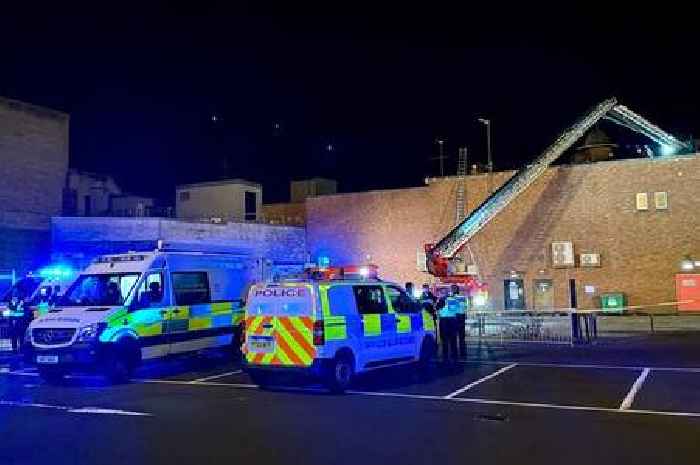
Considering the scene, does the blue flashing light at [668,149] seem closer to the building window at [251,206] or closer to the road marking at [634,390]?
the road marking at [634,390]

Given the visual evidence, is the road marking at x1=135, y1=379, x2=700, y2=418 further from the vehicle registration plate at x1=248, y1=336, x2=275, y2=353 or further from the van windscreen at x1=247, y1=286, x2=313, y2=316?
the van windscreen at x1=247, y1=286, x2=313, y2=316

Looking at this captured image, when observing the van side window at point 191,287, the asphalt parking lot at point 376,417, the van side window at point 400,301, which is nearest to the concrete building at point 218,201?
the van side window at point 191,287

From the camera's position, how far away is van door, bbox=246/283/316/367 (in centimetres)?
1173

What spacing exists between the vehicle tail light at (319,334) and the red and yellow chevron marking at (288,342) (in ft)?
0.23

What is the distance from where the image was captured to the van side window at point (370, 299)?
12.7 m

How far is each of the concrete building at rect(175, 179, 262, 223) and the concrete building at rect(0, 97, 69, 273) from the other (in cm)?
703

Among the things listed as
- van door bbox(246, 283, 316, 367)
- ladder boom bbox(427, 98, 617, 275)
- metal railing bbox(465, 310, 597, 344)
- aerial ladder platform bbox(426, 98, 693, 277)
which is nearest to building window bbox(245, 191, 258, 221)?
aerial ladder platform bbox(426, 98, 693, 277)

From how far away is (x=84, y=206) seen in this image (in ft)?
120

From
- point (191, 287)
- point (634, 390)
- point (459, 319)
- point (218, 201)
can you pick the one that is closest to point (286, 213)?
point (218, 201)

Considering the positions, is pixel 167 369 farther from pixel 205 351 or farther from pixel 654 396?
pixel 654 396

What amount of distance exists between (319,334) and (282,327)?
27.4 inches

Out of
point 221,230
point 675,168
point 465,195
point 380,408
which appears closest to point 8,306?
point 221,230

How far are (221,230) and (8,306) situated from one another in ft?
41.5

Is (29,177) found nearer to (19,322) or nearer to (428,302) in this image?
(19,322)
